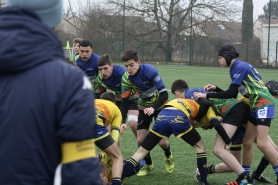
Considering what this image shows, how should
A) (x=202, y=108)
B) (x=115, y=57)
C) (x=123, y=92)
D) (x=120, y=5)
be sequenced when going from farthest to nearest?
(x=120, y=5), (x=115, y=57), (x=123, y=92), (x=202, y=108)

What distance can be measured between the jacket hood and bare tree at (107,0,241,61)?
37.4 metres

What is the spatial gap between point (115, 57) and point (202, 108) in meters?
31.2

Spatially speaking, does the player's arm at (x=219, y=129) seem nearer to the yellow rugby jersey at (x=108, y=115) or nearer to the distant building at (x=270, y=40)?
the yellow rugby jersey at (x=108, y=115)

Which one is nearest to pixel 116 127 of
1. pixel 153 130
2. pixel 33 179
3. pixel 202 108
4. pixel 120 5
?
pixel 153 130

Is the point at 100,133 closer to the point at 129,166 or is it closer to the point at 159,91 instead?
the point at 129,166

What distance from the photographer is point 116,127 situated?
6.09 m

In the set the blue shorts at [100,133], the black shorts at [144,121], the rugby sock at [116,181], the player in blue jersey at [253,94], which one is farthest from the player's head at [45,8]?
the black shorts at [144,121]

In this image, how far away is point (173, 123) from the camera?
5879 millimetres

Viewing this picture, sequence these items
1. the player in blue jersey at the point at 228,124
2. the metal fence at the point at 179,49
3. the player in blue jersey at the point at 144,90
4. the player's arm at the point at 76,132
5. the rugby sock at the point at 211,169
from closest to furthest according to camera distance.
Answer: the player's arm at the point at 76,132, the player in blue jersey at the point at 228,124, the rugby sock at the point at 211,169, the player in blue jersey at the point at 144,90, the metal fence at the point at 179,49

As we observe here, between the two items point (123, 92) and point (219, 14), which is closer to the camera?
point (123, 92)

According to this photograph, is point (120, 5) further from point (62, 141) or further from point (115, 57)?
point (62, 141)

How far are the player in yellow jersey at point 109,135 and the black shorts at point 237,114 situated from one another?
1298 millimetres

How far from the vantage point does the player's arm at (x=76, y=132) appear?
1.84m

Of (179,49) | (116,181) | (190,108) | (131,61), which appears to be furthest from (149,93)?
(179,49)
